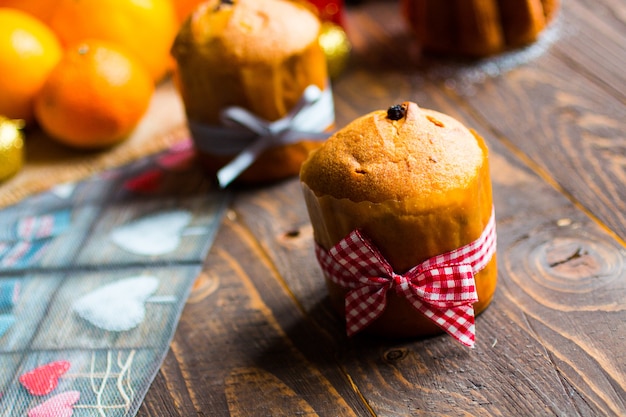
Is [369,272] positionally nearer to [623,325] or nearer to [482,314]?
[482,314]

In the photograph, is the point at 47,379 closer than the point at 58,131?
Yes

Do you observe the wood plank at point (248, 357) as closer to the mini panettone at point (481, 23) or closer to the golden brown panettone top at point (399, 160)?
the golden brown panettone top at point (399, 160)

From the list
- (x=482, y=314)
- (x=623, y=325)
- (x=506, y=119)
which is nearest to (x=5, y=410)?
(x=482, y=314)

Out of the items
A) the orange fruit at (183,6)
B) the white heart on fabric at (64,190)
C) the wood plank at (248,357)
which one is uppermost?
the orange fruit at (183,6)

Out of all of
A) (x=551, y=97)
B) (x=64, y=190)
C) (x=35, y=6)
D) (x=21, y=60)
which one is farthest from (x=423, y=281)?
(x=35, y=6)

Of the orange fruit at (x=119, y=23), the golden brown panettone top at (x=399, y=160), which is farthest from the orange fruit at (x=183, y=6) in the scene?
the golden brown panettone top at (x=399, y=160)

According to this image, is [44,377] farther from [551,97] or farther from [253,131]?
[551,97]

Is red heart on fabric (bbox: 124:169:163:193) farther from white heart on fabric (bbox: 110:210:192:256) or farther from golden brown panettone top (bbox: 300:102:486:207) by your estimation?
golden brown panettone top (bbox: 300:102:486:207)
